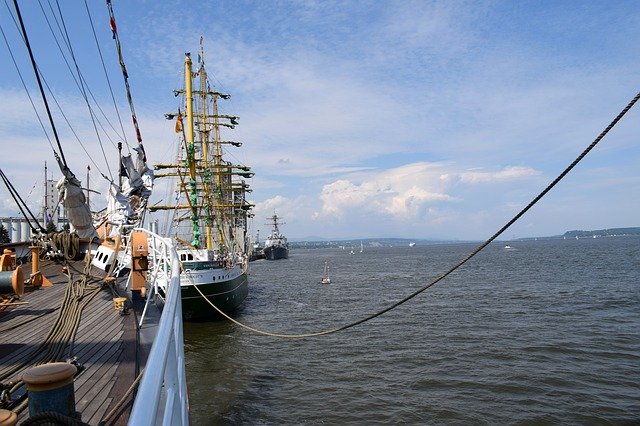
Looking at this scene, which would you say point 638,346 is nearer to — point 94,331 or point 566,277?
point 94,331

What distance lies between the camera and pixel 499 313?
69.1 feet

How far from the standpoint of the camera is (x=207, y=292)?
67.1 ft

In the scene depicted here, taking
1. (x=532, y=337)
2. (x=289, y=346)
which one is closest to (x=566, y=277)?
(x=532, y=337)

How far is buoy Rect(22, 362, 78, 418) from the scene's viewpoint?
2.91 meters

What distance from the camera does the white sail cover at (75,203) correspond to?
41.3ft

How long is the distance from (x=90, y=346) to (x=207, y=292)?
1478cm

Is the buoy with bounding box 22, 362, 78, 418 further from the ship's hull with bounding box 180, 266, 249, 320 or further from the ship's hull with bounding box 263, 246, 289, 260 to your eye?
the ship's hull with bounding box 263, 246, 289, 260

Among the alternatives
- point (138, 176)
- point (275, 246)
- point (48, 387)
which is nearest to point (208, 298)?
point (138, 176)

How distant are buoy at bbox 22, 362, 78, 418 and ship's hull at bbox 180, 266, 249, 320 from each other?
16.4 m

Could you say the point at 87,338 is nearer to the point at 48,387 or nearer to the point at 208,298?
the point at 48,387

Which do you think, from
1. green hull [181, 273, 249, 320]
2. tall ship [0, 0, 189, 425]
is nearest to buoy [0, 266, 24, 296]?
tall ship [0, 0, 189, 425]

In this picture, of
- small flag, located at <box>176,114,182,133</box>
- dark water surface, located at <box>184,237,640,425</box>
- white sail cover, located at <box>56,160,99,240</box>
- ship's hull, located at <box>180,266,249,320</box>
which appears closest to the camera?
dark water surface, located at <box>184,237,640,425</box>

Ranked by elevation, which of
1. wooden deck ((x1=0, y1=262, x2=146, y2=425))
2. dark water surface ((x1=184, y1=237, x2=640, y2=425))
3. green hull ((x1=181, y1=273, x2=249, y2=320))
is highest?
wooden deck ((x1=0, y1=262, x2=146, y2=425))

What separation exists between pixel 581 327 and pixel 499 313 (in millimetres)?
3728
